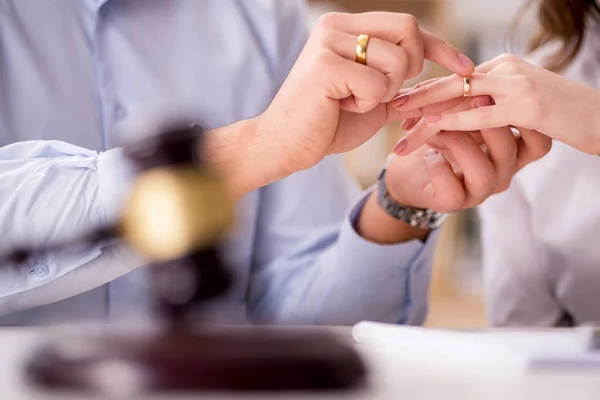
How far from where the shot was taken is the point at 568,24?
65 centimetres

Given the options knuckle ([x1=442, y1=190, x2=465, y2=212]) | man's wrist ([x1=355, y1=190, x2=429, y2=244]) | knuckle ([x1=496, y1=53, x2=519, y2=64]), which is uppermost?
knuckle ([x1=496, y1=53, x2=519, y2=64])

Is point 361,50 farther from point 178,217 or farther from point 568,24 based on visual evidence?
point 568,24

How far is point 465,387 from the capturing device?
0.26m

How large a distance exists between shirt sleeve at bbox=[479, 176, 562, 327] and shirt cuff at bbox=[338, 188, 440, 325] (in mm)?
154

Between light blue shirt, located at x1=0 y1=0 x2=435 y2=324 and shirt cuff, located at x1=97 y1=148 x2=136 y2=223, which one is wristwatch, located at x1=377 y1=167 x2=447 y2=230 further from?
shirt cuff, located at x1=97 y1=148 x2=136 y2=223

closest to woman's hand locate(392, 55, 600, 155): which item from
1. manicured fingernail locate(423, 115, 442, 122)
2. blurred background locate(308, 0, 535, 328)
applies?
manicured fingernail locate(423, 115, 442, 122)

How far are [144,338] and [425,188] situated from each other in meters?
0.26

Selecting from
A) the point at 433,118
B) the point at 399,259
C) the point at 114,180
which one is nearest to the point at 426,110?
the point at 433,118

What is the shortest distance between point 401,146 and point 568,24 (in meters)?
0.28

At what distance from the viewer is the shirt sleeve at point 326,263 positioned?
0.51 m

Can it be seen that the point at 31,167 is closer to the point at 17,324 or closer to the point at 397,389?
the point at 17,324

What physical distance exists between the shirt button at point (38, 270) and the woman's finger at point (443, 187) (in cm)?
26

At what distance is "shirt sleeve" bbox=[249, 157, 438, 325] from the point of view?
0.51 meters

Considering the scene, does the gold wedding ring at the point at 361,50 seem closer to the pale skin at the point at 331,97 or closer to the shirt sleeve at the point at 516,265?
the pale skin at the point at 331,97
